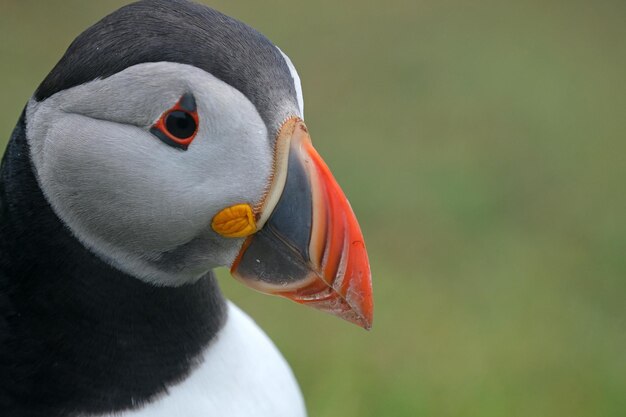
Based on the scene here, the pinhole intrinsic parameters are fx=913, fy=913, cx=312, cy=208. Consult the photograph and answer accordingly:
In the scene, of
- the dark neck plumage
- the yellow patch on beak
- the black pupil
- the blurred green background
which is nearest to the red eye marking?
the black pupil

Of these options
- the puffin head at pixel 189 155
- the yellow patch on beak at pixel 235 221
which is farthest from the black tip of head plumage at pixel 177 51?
the yellow patch on beak at pixel 235 221

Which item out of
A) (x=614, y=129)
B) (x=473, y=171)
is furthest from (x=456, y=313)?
(x=614, y=129)

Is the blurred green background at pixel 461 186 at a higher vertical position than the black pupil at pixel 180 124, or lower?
lower

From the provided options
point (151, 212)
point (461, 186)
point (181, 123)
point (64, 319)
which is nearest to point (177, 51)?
point (181, 123)

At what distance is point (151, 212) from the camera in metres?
1.21

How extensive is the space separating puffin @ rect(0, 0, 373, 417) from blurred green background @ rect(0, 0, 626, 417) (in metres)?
1.40

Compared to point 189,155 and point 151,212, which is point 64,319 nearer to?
point 151,212

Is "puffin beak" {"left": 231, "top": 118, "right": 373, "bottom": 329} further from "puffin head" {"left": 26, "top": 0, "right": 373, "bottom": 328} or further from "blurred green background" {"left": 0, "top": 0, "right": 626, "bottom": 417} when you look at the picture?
"blurred green background" {"left": 0, "top": 0, "right": 626, "bottom": 417}

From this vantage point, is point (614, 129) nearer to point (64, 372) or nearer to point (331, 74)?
point (331, 74)

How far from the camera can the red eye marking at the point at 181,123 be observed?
116 cm

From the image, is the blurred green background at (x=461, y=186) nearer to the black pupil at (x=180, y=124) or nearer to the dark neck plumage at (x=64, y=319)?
the dark neck plumage at (x=64, y=319)

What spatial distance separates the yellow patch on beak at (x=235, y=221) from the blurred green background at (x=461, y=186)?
58.9 inches

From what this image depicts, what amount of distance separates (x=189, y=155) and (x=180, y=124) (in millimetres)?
41

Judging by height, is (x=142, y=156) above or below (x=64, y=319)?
above
